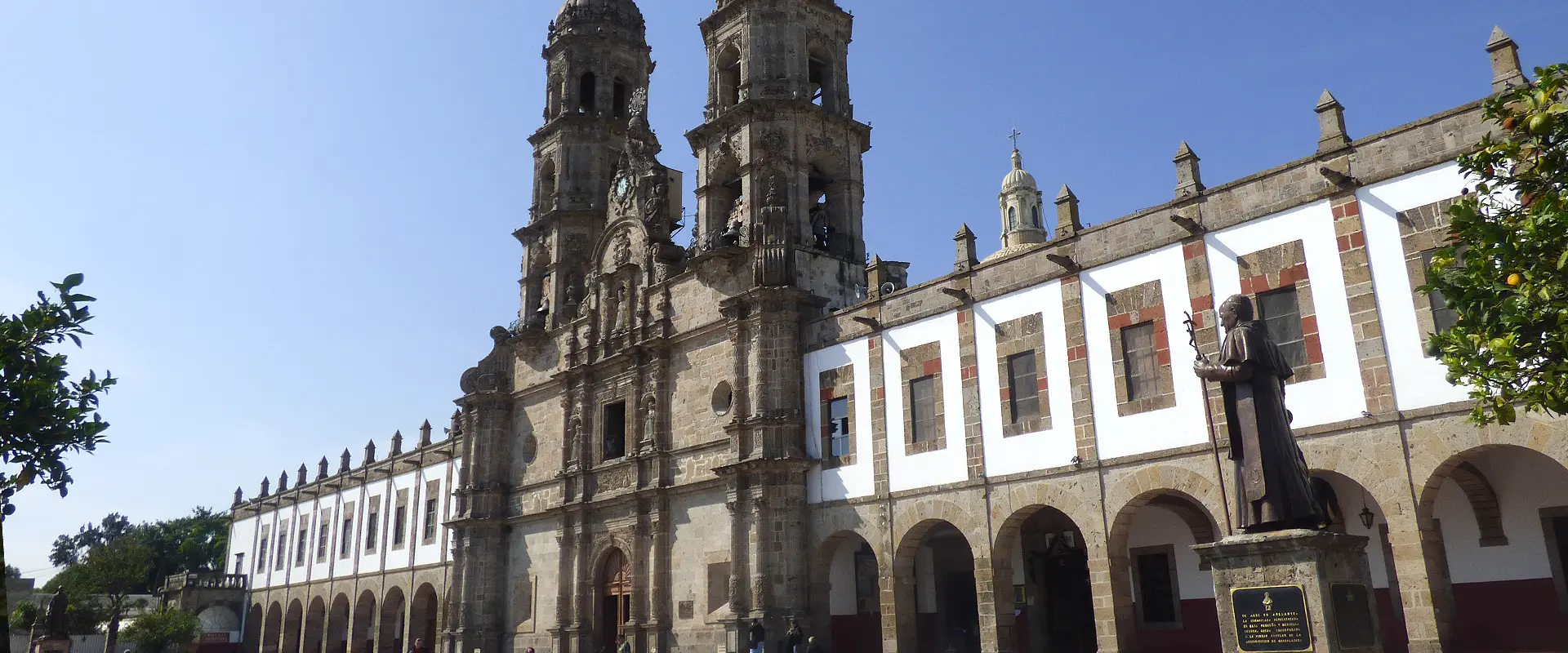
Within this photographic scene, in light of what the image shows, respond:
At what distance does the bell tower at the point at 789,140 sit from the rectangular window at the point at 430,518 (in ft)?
54.8

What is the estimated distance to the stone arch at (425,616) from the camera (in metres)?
37.5

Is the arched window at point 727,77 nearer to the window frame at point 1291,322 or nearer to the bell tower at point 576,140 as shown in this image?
the bell tower at point 576,140

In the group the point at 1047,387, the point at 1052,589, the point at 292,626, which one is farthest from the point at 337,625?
the point at 1047,387

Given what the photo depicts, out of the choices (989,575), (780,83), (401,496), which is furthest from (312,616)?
(989,575)

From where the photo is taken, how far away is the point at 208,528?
72.4 meters

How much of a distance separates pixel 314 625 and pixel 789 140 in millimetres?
31504

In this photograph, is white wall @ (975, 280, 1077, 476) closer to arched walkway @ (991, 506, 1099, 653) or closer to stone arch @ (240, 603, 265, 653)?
arched walkway @ (991, 506, 1099, 653)

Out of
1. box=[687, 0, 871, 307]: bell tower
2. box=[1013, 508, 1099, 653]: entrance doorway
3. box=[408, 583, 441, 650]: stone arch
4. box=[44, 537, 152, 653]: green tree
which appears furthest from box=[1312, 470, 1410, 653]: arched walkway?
box=[44, 537, 152, 653]: green tree

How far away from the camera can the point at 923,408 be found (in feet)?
70.4

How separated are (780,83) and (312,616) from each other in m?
31.8

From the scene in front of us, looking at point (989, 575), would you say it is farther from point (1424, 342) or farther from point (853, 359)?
point (1424, 342)

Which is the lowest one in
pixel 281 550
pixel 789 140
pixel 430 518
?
pixel 281 550

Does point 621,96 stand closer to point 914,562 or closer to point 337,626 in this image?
point 914,562

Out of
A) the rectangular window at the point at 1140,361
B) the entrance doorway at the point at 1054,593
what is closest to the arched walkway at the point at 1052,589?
the entrance doorway at the point at 1054,593
